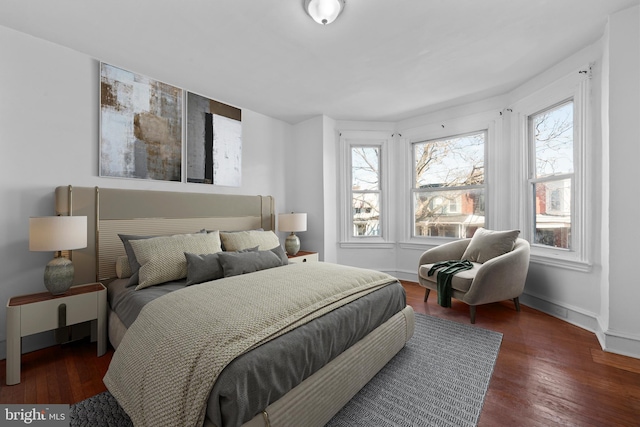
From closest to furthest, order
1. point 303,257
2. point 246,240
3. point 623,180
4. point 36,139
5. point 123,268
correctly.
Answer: point 623,180, point 36,139, point 123,268, point 246,240, point 303,257

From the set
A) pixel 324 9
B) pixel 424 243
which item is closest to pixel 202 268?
pixel 324 9

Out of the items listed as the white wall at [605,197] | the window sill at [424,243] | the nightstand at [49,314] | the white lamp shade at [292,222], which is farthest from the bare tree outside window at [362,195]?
the nightstand at [49,314]

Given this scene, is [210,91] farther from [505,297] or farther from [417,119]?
[505,297]

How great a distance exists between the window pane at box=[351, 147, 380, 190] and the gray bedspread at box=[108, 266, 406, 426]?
110 inches

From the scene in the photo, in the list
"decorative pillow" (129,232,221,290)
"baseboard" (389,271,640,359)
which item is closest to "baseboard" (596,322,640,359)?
"baseboard" (389,271,640,359)

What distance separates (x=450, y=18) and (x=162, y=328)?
279 cm

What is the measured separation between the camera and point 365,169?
4605 millimetres

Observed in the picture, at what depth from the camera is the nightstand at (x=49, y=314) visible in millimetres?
1820

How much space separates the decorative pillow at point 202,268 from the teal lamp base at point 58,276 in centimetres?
82

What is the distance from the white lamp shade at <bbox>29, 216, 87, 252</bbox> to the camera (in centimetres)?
198

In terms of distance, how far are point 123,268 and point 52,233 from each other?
58 centimetres

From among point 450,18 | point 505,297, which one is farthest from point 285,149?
point 505,297

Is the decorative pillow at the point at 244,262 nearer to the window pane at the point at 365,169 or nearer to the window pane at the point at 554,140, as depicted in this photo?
the window pane at the point at 365,169

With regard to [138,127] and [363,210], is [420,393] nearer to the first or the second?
[363,210]
